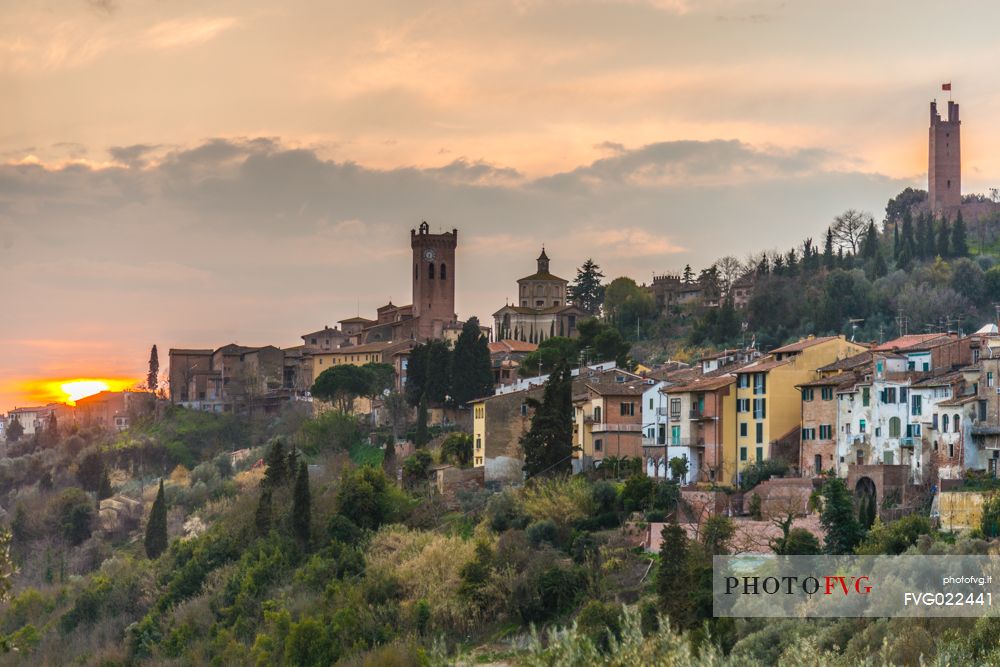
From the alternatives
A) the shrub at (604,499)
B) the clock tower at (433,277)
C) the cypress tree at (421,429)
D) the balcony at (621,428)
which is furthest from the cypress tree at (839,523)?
the clock tower at (433,277)

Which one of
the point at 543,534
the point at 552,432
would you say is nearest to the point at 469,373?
the point at 552,432

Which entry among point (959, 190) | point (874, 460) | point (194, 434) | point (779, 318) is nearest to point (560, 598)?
point (874, 460)

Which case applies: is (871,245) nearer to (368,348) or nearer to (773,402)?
(368,348)

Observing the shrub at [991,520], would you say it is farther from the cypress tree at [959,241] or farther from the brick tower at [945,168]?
the brick tower at [945,168]

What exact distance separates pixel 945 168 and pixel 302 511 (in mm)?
59581

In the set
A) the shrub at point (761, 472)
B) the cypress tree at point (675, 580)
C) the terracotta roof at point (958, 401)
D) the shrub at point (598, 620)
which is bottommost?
the shrub at point (598, 620)

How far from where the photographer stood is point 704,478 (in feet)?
186

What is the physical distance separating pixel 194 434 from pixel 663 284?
94.4 feet

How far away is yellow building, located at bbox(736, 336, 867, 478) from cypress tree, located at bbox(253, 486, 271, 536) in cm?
1747

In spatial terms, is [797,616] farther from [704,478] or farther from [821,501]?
[704,478]

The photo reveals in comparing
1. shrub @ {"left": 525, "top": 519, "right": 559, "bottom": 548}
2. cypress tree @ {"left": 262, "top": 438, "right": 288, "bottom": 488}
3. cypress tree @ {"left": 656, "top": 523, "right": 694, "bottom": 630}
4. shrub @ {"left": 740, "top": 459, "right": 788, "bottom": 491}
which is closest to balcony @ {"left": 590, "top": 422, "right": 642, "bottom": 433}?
shrub @ {"left": 740, "top": 459, "right": 788, "bottom": 491}

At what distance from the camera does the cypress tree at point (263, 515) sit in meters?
62.9

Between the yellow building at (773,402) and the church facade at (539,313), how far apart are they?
145 feet

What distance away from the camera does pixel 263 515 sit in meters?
63.2
